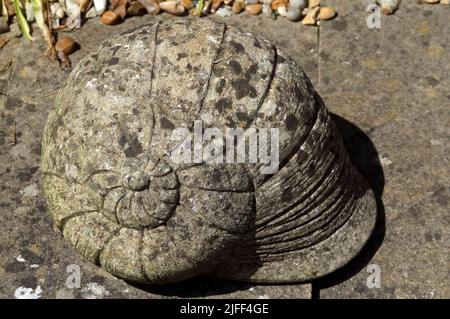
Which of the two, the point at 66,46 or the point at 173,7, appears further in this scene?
the point at 173,7

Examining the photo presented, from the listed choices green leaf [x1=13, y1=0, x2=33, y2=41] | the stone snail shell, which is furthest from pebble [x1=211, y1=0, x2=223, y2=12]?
the stone snail shell

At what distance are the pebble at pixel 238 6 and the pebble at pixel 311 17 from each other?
0.39 m

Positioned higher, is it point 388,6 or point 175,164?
point 175,164

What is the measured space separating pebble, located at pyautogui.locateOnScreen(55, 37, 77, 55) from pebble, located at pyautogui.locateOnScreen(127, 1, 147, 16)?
40 centimetres

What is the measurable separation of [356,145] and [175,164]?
4.67ft

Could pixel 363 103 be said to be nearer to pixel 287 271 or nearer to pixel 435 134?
pixel 435 134

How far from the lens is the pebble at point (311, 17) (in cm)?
523

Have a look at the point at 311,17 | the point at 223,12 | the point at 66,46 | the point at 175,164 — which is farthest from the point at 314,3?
the point at 175,164

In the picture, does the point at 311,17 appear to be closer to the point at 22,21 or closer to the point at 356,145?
the point at 356,145

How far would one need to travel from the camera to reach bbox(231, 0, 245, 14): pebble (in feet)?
17.4

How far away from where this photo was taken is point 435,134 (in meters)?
4.70

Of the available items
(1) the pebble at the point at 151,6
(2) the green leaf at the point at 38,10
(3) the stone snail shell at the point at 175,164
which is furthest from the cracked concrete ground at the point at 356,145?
(3) the stone snail shell at the point at 175,164

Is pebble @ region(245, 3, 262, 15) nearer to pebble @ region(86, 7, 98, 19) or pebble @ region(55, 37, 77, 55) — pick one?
pebble @ region(86, 7, 98, 19)

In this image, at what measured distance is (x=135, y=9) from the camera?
17.4 feet
